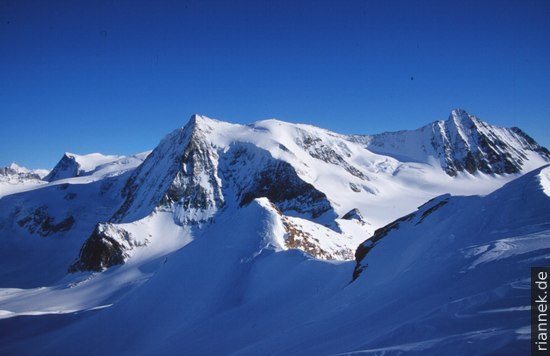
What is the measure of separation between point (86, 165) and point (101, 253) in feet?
453

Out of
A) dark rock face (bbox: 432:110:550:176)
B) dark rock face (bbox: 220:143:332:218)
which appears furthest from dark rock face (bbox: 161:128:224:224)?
dark rock face (bbox: 432:110:550:176)

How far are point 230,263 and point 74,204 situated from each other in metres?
109

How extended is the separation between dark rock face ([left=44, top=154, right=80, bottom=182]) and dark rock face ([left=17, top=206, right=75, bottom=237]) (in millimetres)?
72451

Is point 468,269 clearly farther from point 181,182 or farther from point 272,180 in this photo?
point 181,182

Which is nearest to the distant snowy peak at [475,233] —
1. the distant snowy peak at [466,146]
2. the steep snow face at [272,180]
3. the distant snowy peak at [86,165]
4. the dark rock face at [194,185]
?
the steep snow face at [272,180]

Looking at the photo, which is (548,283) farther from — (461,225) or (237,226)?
(237,226)

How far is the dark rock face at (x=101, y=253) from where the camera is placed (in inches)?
2540

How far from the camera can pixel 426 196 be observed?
108 metres

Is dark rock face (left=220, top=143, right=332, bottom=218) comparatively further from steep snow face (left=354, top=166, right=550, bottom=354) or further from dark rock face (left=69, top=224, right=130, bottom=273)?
steep snow face (left=354, top=166, right=550, bottom=354)

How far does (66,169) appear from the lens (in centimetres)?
18625

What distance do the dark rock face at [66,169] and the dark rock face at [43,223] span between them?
238 ft

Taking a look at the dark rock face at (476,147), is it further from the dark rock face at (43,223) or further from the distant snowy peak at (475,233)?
the dark rock face at (43,223)

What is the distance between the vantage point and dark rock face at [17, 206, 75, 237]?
105m

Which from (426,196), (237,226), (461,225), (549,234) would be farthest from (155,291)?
(426,196)
